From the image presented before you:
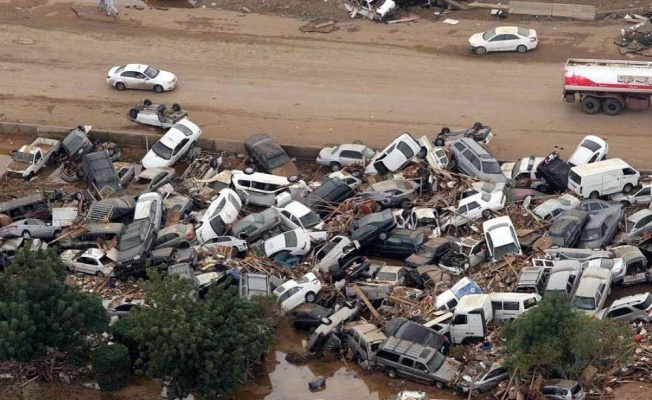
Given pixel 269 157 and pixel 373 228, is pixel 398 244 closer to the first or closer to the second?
pixel 373 228

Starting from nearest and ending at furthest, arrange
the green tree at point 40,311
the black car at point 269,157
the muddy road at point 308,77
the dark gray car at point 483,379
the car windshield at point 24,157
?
the green tree at point 40,311, the dark gray car at point 483,379, the black car at point 269,157, the car windshield at point 24,157, the muddy road at point 308,77

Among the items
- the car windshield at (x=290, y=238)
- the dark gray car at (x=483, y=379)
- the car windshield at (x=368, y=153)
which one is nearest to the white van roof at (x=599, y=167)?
the car windshield at (x=368, y=153)

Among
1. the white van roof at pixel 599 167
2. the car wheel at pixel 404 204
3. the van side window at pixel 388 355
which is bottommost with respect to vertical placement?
the car wheel at pixel 404 204

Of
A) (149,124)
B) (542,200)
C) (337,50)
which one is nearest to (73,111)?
(149,124)

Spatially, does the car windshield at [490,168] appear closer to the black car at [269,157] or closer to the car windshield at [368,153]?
the car windshield at [368,153]

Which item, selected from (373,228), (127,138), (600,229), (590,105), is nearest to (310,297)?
(373,228)

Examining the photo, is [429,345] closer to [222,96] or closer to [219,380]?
[219,380]
